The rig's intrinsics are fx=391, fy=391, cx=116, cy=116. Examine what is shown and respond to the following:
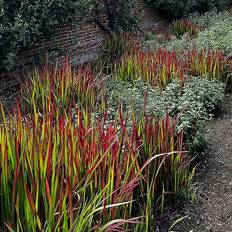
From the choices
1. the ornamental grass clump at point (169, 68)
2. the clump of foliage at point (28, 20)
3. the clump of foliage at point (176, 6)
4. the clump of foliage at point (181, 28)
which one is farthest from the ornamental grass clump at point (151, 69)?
the clump of foliage at point (176, 6)

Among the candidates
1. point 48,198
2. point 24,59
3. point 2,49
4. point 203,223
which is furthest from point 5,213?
point 24,59

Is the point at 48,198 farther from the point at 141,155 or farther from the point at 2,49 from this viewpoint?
the point at 2,49

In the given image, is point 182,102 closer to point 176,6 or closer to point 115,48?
point 115,48

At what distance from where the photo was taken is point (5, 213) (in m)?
2.07

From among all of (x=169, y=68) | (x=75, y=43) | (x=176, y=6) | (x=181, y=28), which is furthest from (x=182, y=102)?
(x=176, y=6)

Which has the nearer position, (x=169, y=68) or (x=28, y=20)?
(x=169, y=68)

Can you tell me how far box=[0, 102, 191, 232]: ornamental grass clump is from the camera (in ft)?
6.37

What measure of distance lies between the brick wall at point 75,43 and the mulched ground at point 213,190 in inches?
172

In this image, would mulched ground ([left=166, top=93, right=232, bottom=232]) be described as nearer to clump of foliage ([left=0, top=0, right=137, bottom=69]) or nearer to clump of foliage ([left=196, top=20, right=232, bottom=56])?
clump of foliage ([left=196, top=20, right=232, bottom=56])

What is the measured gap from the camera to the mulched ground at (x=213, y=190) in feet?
9.87

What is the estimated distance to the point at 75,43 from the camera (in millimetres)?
Answer: 9406

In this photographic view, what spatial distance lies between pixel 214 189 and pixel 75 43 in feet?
21.8

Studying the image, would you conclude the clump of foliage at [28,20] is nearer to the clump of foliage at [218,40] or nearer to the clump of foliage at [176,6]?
the clump of foliage at [218,40]

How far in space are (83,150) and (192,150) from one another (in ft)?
5.85
